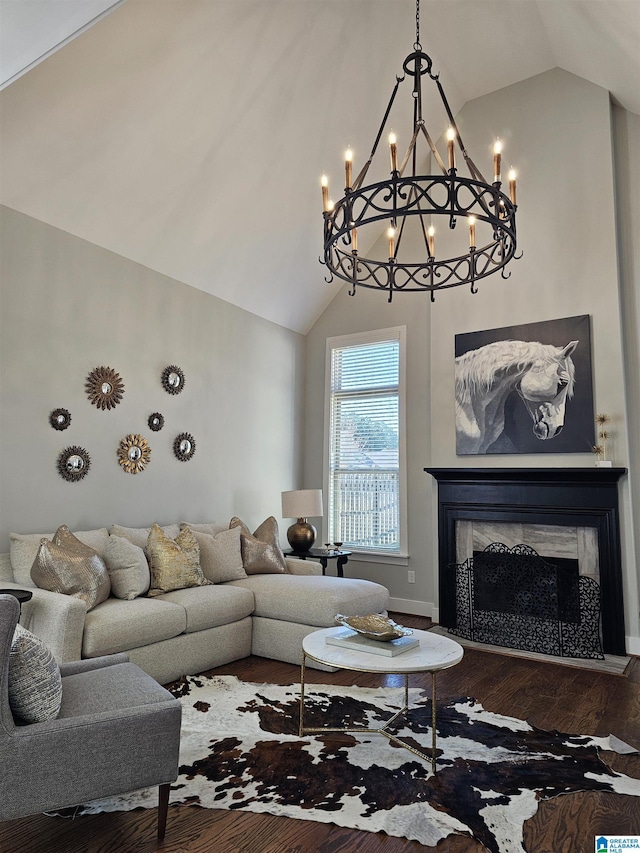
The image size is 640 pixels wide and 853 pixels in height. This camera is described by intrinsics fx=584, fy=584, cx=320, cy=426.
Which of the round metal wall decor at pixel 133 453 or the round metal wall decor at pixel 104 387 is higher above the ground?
the round metal wall decor at pixel 104 387

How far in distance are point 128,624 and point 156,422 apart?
1.84 metres

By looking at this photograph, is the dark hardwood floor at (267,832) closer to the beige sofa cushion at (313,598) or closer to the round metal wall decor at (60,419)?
the beige sofa cushion at (313,598)

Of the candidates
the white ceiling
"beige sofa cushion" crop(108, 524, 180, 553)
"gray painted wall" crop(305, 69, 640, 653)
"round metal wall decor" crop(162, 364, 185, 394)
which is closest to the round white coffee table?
"beige sofa cushion" crop(108, 524, 180, 553)

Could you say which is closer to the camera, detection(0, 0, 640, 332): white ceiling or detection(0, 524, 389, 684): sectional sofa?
detection(0, 524, 389, 684): sectional sofa

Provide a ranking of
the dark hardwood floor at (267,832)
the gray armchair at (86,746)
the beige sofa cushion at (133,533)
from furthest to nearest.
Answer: the beige sofa cushion at (133,533)
the dark hardwood floor at (267,832)
the gray armchair at (86,746)

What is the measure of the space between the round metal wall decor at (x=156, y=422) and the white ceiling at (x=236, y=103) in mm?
1201

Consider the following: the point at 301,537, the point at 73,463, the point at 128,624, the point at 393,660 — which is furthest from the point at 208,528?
the point at 393,660

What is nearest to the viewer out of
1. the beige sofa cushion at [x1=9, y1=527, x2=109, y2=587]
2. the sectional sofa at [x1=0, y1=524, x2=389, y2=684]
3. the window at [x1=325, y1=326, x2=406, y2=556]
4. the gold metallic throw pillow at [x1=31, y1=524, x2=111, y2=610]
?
the sectional sofa at [x1=0, y1=524, x2=389, y2=684]

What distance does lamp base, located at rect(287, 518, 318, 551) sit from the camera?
543 cm

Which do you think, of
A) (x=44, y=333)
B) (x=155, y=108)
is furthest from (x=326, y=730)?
(x=155, y=108)

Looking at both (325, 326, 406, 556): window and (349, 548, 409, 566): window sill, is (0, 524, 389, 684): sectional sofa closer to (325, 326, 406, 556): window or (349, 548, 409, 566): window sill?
(349, 548, 409, 566): window sill

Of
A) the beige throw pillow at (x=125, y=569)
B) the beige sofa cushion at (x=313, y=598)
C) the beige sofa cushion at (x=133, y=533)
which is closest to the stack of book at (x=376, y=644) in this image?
the beige sofa cushion at (x=313, y=598)

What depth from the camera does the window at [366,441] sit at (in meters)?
5.84

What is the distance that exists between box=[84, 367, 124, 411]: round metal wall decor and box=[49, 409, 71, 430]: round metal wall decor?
24 cm
